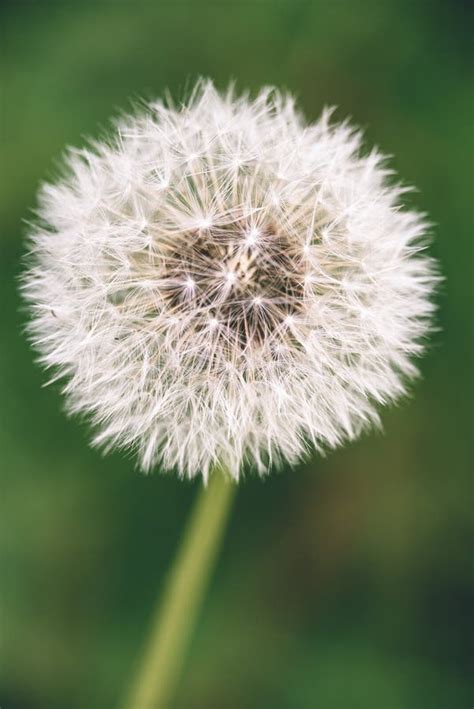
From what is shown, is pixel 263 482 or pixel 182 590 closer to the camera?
pixel 182 590

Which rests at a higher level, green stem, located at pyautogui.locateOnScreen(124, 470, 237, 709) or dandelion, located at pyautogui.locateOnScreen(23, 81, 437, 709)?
dandelion, located at pyautogui.locateOnScreen(23, 81, 437, 709)

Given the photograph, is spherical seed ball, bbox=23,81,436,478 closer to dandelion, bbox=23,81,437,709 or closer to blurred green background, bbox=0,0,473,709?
dandelion, bbox=23,81,437,709

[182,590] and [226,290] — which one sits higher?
[226,290]

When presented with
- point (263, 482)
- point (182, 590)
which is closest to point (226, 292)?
point (182, 590)

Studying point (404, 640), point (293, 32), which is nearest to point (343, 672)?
point (404, 640)

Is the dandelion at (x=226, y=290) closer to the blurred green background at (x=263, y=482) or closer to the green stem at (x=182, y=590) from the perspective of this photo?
the green stem at (x=182, y=590)

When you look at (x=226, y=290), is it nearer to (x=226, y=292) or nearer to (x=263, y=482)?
(x=226, y=292)

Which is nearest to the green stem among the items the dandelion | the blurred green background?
the dandelion
